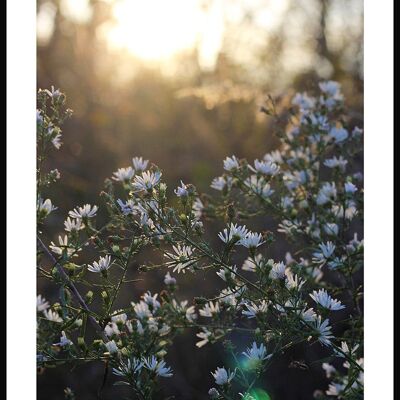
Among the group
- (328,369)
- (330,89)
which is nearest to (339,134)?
(330,89)

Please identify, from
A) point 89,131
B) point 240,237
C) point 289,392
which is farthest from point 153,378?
point 89,131

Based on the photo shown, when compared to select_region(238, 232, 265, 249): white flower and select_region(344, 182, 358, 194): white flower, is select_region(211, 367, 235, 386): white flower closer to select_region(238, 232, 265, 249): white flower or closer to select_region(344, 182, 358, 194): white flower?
select_region(238, 232, 265, 249): white flower

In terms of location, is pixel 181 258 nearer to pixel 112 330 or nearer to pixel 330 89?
pixel 112 330

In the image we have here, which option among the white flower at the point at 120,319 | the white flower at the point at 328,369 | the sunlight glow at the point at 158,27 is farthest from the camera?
the sunlight glow at the point at 158,27

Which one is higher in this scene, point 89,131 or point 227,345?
point 89,131
